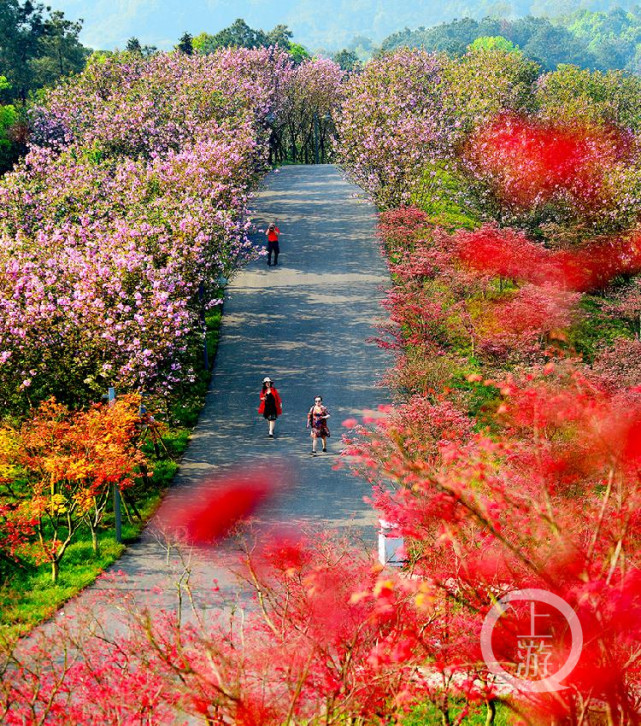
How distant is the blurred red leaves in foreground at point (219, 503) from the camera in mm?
15109

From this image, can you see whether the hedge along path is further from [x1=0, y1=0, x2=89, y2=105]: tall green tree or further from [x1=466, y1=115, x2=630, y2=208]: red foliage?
[x1=0, y1=0, x2=89, y2=105]: tall green tree

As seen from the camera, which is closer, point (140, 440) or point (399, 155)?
point (140, 440)

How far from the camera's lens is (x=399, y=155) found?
29609 mm

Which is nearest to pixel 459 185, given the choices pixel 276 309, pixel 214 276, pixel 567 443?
pixel 276 309

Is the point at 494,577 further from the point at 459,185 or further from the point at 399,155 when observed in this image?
the point at 459,185

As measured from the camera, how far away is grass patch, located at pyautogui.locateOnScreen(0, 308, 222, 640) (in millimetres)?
12703

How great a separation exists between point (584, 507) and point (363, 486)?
5.21 metres

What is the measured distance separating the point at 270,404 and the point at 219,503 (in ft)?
9.90

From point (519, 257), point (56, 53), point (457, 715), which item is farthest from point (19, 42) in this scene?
point (457, 715)

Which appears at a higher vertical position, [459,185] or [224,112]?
[224,112]

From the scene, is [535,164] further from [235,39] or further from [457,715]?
[235,39]

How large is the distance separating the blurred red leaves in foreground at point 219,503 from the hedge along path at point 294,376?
0.23 meters

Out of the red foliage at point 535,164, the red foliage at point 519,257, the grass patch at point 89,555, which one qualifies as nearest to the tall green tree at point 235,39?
the red foliage at point 535,164

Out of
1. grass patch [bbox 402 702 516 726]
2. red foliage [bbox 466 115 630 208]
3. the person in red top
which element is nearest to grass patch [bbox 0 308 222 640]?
grass patch [bbox 402 702 516 726]
